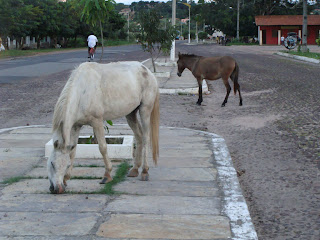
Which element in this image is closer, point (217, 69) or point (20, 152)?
point (20, 152)

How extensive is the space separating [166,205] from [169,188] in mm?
691

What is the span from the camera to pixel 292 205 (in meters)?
5.61

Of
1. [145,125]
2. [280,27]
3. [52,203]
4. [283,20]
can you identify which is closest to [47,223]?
[52,203]

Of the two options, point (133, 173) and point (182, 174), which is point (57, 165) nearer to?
point (133, 173)

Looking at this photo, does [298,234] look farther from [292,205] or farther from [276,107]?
[276,107]

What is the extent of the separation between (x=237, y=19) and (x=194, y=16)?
993 inches

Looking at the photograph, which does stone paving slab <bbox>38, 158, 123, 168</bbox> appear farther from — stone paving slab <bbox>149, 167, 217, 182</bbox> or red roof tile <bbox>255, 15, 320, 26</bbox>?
red roof tile <bbox>255, 15, 320, 26</bbox>

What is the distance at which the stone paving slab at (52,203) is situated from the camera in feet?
17.4

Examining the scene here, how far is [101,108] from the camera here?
5957mm

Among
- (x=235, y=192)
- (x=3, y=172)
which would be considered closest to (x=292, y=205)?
(x=235, y=192)

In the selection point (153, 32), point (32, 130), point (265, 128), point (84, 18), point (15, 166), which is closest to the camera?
point (15, 166)

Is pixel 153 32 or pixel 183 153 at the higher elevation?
pixel 153 32

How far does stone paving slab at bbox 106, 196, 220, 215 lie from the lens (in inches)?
207

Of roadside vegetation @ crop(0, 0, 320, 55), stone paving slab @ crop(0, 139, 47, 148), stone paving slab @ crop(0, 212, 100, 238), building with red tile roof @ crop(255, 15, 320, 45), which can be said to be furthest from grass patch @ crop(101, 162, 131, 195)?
building with red tile roof @ crop(255, 15, 320, 45)
